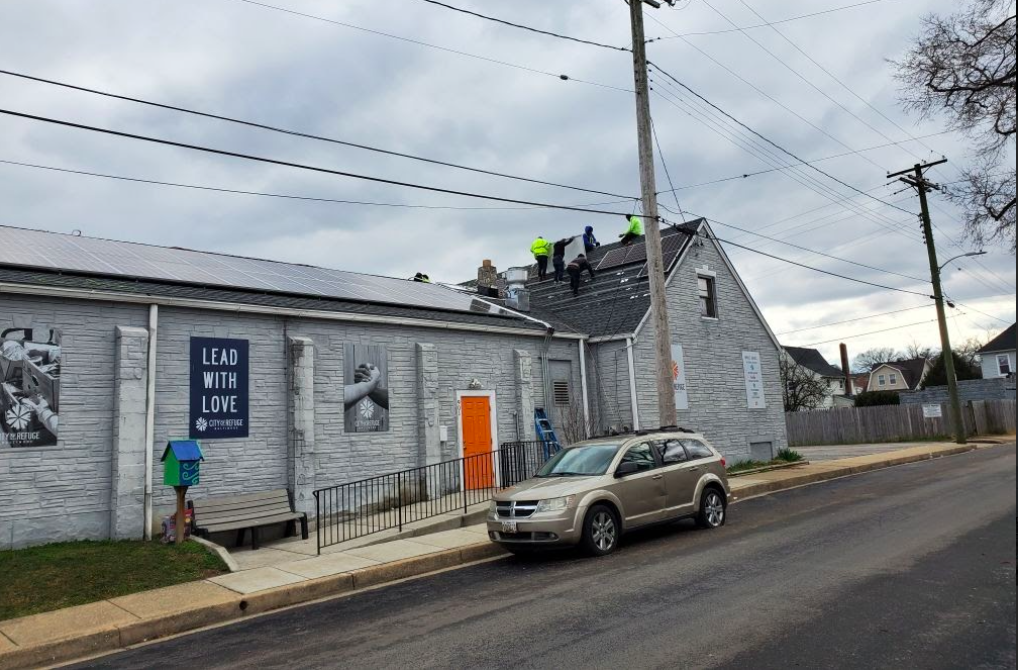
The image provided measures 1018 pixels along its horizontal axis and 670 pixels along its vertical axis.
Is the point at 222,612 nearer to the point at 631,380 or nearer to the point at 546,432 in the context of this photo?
the point at 546,432

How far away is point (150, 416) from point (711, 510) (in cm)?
927

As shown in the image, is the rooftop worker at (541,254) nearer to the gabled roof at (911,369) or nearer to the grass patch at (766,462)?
the grass patch at (766,462)

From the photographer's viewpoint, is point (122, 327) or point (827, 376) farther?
point (827, 376)

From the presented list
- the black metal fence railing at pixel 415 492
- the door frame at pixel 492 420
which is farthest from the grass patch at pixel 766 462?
the door frame at pixel 492 420

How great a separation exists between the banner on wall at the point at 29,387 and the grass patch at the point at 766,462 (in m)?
16.3

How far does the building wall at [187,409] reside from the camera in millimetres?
10609

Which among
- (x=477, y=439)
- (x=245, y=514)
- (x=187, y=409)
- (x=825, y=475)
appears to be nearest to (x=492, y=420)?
(x=477, y=439)

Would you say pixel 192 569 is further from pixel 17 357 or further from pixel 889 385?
pixel 889 385

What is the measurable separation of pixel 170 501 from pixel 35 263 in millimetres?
4512

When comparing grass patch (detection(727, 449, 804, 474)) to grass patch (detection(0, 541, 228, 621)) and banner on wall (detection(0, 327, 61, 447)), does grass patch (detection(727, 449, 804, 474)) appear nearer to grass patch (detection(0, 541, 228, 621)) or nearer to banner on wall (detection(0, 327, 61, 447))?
grass patch (detection(0, 541, 228, 621))

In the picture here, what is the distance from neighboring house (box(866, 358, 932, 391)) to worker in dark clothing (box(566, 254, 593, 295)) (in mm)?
65017

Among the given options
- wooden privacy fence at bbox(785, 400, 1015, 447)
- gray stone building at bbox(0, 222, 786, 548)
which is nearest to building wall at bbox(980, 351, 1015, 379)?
wooden privacy fence at bbox(785, 400, 1015, 447)

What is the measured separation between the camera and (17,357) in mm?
10625

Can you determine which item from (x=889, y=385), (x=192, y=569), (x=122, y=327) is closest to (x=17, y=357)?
(x=122, y=327)
